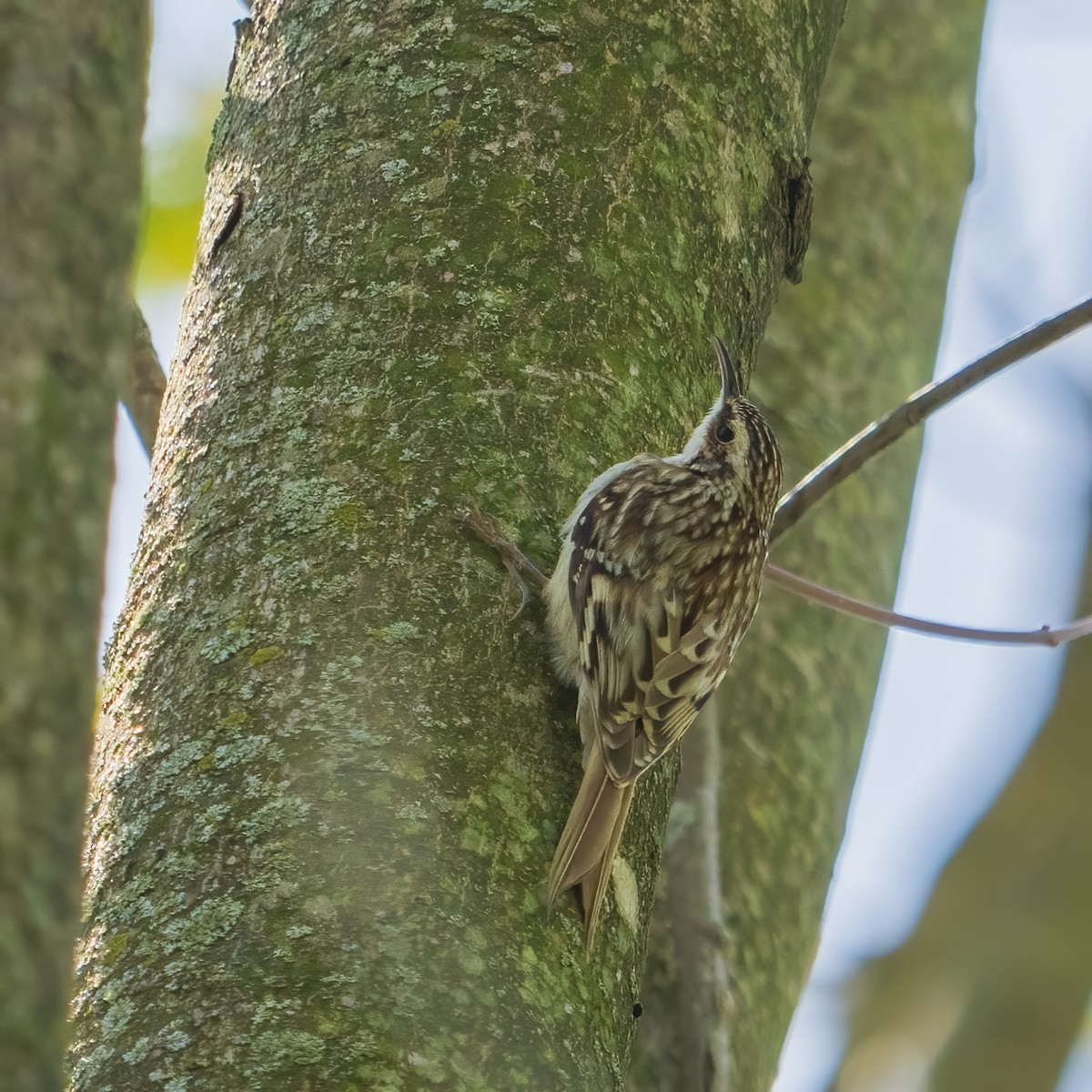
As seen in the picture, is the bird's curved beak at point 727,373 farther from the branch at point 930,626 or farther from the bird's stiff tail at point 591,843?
the bird's stiff tail at point 591,843

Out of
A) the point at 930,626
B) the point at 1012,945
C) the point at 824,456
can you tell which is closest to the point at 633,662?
the point at 930,626

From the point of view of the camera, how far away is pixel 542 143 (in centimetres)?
228

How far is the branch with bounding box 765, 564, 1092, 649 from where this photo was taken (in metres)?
2.55

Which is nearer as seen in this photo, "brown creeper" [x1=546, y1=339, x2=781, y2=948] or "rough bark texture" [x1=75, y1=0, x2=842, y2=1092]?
"rough bark texture" [x1=75, y1=0, x2=842, y2=1092]

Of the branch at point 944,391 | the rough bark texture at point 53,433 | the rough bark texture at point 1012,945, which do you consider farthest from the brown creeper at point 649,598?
the rough bark texture at point 1012,945

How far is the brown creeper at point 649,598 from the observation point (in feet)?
6.68

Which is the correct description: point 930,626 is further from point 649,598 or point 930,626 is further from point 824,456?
point 824,456

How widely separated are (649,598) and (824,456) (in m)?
1.01

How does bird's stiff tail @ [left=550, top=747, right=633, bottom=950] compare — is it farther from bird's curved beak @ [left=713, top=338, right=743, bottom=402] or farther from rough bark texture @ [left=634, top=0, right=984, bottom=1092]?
rough bark texture @ [left=634, top=0, right=984, bottom=1092]

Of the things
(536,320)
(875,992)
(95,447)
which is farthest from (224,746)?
(875,992)

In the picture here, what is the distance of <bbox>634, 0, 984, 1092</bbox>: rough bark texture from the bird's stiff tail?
83cm

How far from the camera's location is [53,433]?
79 cm

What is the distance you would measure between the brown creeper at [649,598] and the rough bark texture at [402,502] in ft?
0.20

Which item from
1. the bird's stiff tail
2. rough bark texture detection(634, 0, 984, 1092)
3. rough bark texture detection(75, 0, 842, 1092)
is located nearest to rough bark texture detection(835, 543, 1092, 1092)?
rough bark texture detection(634, 0, 984, 1092)
